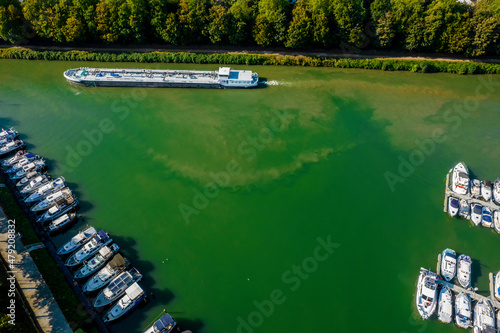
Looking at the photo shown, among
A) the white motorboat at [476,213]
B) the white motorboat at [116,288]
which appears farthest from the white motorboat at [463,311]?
the white motorboat at [116,288]

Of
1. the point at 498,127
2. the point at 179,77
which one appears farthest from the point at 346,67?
the point at 179,77

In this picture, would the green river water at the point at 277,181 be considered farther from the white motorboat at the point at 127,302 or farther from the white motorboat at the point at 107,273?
the white motorboat at the point at 107,273

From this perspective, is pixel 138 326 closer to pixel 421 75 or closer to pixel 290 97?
pixel 290 97

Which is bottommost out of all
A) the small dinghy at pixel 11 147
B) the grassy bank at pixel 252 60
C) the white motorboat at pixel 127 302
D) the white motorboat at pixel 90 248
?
the white motorboat at pixel 127 302

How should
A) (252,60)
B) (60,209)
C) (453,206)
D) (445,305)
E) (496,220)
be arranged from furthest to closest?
(252,60), (453,206), (60,209), (496,220), (445,305)

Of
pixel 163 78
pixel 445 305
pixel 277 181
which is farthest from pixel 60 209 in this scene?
pixel 445 305

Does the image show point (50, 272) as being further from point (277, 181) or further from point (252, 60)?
point (252, 60)
